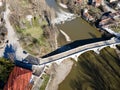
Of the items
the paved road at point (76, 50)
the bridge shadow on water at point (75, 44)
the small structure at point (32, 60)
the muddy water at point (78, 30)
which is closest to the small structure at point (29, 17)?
the muddy water at point (78, 30)

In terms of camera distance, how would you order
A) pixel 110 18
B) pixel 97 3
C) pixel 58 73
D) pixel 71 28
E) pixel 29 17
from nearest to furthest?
pixel 58 73, pixel 71 28, pixel 29 17, pixel 110 18, pixel 97 3

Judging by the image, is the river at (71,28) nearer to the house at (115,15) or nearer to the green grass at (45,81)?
the house at (115,15)

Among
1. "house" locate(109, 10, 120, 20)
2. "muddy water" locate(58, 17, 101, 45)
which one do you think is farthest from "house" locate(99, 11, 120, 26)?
"muddy water" locate(58, 17, 101, 45)

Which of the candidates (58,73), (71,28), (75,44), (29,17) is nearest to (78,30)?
(71,28)

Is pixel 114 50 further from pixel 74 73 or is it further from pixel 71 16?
pixel 71 16

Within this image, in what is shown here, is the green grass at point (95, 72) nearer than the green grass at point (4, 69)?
No

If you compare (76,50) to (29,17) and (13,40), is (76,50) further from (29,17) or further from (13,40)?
(29,17)

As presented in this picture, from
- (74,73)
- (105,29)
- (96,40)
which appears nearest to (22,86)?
(74,73)
